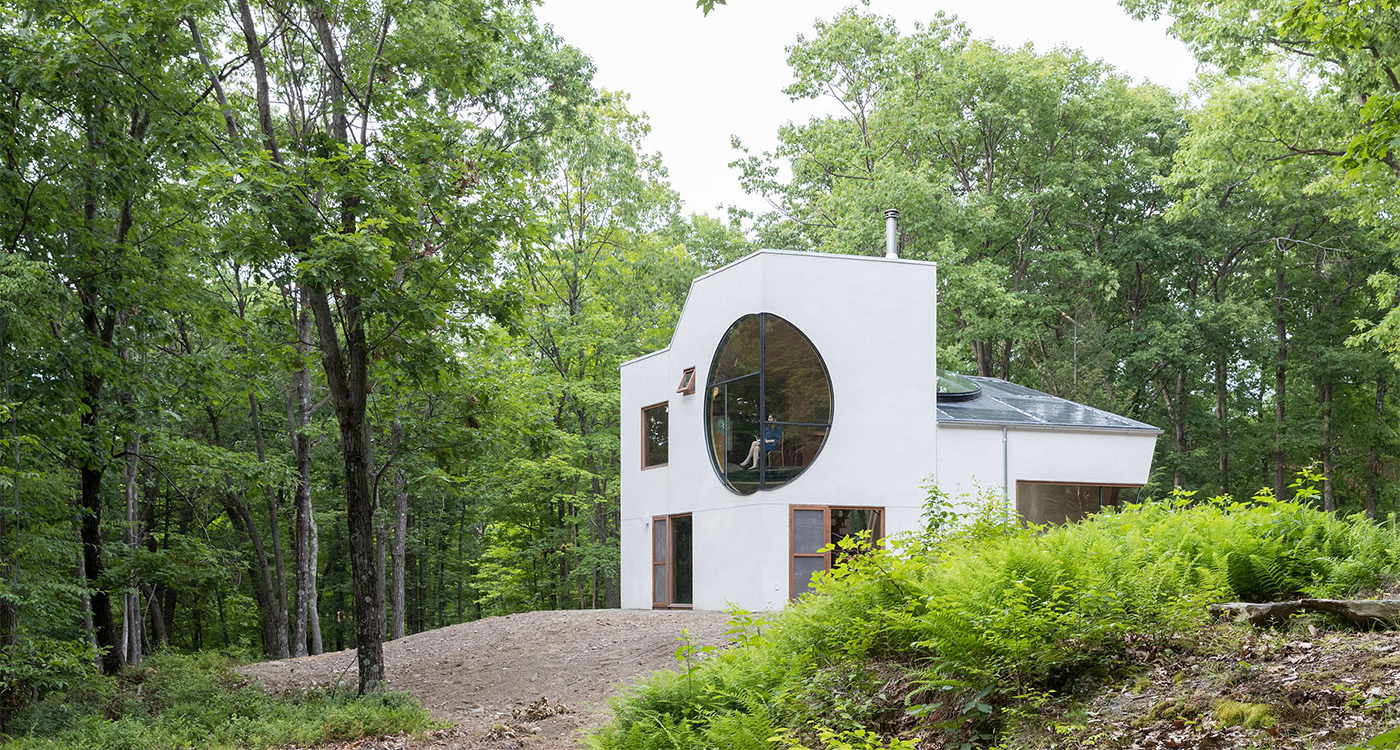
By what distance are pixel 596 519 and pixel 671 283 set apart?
23.4 ft

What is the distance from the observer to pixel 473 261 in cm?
1141

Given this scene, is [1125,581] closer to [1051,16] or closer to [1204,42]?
[1204,42]

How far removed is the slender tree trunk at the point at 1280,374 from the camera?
30.1 meters

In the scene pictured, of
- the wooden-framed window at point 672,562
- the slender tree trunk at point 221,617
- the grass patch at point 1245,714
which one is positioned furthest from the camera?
the slender tree trunk at point 221,617

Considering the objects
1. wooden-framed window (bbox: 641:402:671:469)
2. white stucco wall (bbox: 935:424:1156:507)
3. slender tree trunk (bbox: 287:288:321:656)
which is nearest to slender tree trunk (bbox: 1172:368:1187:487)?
white stucco wall (bbox: 935:424:1156:507)

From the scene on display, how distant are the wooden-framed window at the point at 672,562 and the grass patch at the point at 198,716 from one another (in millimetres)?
8537

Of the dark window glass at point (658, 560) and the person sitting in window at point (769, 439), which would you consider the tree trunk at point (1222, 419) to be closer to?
the dark window glass at point (658, 560)

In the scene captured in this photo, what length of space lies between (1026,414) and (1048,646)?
14295 millimetres

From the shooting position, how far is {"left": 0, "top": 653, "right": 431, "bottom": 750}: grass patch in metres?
9.35

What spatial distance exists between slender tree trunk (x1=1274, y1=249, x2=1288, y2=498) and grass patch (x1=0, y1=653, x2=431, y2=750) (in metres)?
27.7

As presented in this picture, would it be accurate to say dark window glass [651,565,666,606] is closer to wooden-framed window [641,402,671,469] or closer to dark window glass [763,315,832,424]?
wooden-framed window [641,402,671,469]

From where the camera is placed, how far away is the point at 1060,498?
61.3ft

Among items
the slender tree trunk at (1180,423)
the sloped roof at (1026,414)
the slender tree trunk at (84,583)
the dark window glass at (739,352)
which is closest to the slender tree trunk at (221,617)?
the slender tree trunk at (84,583)

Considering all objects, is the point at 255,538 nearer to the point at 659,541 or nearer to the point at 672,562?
the point at 659,541
